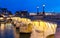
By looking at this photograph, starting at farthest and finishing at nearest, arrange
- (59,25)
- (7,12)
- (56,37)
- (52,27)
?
(7,12) < (52,27) < (59,25) < (56,37)

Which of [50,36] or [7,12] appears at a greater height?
[7,12]

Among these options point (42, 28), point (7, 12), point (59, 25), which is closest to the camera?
point (59, 25)

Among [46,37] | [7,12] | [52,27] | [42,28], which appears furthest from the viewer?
[7,12]

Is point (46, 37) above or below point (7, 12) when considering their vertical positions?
below

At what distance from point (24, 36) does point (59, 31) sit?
14.3 m

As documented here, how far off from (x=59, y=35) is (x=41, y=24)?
6.46ft

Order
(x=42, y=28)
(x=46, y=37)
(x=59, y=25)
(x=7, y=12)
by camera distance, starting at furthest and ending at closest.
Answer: (x=7, y=12) < (x=42, y=28) < (x=46, y=37) < (x=59, y=25)

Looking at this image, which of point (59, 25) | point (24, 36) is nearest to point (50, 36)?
point (59, 25)

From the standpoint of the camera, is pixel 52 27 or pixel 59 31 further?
pixel 52 27

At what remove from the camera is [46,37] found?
4.28 m

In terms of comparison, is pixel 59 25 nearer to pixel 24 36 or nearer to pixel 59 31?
pixel 59 31

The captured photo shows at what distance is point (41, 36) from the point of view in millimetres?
4520

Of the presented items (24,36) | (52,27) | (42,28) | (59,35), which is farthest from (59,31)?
(24,36)

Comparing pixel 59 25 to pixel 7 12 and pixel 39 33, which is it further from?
pixel 7 12
